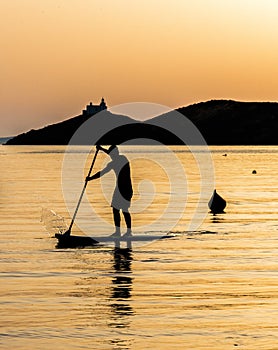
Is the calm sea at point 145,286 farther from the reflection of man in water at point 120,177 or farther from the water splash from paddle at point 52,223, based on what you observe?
the reflection of man in water at point 120,177

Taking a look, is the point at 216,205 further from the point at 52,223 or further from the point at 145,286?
the point at 145,286

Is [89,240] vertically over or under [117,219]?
under

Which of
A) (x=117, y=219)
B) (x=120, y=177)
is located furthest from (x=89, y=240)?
(x=120, y=177)

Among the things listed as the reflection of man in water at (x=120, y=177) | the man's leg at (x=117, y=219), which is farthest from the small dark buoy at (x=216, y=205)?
the reflection of man in water at (x=120, y=177)

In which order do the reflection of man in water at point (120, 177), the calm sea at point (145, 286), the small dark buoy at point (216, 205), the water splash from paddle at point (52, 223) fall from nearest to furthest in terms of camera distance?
1. the calm sea at point (145, 286)
2. the reflection of man in water at point (120, 177)
3. the water splash from paddle at point (52, 223)
4. the small dark buoy at point (216, 205)

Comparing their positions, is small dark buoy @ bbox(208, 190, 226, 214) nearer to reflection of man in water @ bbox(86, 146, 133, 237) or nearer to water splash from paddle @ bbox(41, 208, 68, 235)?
water splash from paddle @ bbox(41, 208, 68, 235)

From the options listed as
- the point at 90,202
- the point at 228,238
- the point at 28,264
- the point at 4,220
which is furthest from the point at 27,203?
the point at 28,264

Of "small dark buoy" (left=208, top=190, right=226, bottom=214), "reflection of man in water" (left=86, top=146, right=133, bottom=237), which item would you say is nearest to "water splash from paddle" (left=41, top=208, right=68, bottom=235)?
"reflection of man in water" (left=86, top=146, right=133, bottom=237)

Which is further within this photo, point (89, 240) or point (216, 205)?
point (216, 205)

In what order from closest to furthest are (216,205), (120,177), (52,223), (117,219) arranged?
1. (120,177)
2. (117,219)
3. (52,223)
4. (216,205)

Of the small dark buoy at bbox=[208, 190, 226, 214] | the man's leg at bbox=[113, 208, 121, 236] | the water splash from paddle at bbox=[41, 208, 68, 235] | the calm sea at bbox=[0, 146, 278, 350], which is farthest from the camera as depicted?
the small dark buoy at bbox=[208, 190, 226, 214]

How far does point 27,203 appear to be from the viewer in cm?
3997

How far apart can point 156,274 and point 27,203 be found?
852 inches

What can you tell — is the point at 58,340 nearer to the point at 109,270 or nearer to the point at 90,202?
the point at 109,270
